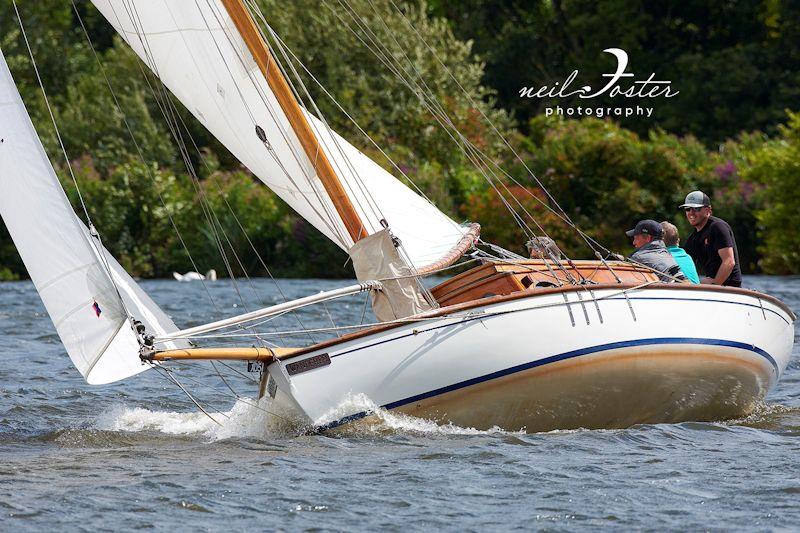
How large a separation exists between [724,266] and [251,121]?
408 cm

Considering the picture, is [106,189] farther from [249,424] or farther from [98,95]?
[249,424]

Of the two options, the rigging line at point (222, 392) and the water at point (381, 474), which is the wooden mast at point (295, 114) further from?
the water at point (381, 474)

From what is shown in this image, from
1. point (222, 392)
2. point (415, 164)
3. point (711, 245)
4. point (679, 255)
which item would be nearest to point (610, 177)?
point (415, 164)

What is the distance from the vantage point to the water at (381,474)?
821 cm

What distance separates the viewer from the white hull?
34.0ft

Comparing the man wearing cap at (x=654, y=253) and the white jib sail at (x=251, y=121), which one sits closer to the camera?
the white jib sail at (x=251, y=121)

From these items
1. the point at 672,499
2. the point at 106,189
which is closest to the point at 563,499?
the point at 672,499

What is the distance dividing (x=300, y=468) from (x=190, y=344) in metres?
1.45

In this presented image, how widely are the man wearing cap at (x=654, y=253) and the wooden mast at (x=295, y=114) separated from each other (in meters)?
2.34

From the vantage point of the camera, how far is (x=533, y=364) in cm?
1044

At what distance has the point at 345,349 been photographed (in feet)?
33.9

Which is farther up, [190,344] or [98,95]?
[98,95]

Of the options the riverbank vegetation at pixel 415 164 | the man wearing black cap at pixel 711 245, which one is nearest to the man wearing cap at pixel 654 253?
the man wearing black cap at pixel 711 245

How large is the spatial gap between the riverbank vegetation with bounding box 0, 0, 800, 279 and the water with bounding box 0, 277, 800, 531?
630 inches
